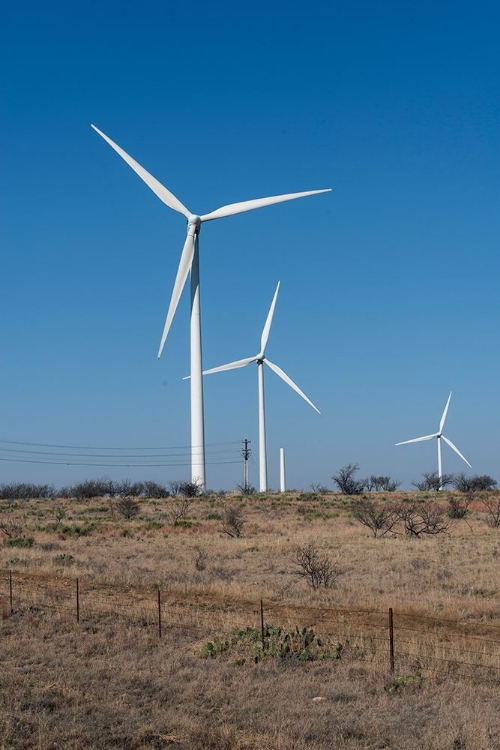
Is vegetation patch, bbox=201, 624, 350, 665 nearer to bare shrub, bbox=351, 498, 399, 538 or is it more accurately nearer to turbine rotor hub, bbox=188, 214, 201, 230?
bare shrub, bbox=351, 498, 399, 538

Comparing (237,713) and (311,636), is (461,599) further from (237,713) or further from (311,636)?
(237,713)

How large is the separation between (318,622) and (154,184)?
55.6 metres

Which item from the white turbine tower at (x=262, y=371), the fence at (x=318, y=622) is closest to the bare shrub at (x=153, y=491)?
the white turbine tower at (x=262, y=371)

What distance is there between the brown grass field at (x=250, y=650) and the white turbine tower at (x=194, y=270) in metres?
32.1

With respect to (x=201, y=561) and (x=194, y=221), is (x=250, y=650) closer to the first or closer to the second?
(x=201, y=561)

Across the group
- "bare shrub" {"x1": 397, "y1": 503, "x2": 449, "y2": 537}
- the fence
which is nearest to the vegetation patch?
the fence

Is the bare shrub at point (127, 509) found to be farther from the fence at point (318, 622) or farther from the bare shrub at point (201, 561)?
the fence at point (318, 622)

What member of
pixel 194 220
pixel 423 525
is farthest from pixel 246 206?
pixel 423 525

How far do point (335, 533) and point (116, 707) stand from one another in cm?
3390

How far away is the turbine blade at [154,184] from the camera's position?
70562 millimetres

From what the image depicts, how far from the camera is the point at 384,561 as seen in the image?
34219 mm

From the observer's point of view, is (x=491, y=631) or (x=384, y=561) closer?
(x=491, y=631)

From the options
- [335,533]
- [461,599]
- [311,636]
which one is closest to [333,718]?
[311,636]

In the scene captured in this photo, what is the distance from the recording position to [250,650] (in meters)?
18.6
